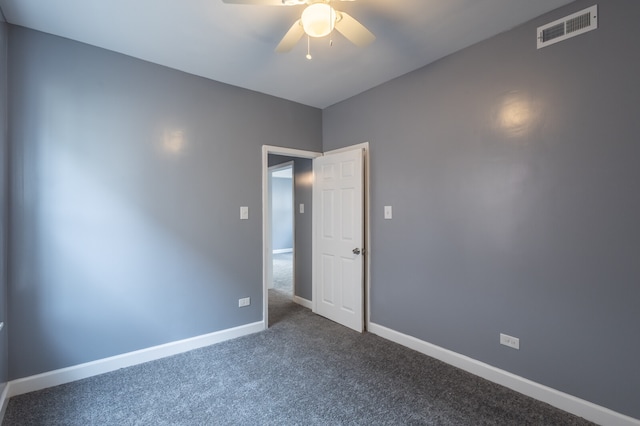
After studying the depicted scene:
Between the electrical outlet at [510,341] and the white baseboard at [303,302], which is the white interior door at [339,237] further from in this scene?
the electrical outlet at [510,341]

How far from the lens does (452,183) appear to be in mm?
2664

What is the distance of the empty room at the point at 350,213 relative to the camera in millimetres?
1932

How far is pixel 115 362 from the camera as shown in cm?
257

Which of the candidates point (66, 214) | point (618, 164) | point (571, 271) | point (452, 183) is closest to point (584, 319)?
point (571, 271)

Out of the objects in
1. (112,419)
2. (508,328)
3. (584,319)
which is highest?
(584,319)

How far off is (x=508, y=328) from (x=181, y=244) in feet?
9.51

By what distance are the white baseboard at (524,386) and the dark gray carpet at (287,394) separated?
58 mm

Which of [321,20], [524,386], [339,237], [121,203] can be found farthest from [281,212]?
[321,20]

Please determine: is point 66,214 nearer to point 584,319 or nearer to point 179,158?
point 179,158

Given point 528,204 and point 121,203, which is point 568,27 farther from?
point 121,203

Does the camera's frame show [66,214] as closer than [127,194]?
Yes

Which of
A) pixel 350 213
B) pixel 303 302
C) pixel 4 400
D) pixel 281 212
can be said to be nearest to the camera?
pixel 4 400

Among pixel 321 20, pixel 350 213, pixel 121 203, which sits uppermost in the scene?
pixel 321 20

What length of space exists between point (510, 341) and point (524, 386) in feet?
1.00
